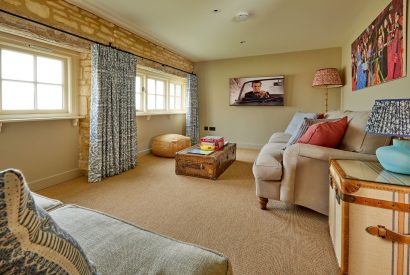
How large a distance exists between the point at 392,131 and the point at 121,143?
10.5 feet

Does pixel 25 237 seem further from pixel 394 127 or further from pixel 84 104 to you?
pixel 84 104

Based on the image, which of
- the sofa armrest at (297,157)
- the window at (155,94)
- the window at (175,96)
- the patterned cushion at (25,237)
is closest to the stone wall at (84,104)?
the window at (155,94)

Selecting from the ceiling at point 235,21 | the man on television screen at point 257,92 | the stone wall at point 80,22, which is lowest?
the man on television screen at point 257,92

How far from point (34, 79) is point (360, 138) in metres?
3.56

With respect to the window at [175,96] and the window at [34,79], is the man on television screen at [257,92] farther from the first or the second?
the window at [34,79]

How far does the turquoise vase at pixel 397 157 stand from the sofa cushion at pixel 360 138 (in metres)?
0.46

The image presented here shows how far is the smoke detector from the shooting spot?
2.91 meters

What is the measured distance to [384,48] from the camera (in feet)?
7.45

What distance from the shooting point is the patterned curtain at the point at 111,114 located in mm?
2969

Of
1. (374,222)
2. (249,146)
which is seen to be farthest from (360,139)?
(249,146)

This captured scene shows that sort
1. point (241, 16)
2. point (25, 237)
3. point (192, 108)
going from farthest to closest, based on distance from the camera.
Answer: point (192, 108)
point (241, 16)
point (25, 237)

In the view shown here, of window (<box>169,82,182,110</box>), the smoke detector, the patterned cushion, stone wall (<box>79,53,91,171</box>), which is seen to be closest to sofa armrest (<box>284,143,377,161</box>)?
the patterned cushion

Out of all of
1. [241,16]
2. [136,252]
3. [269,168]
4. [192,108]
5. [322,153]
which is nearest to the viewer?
[136,252]

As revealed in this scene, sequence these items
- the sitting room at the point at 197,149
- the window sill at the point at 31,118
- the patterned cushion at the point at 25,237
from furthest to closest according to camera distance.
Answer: the window sill at the point at 31,118 → the sitting room at the point at 197,149 → the patterned cushion at the point at 25,237
